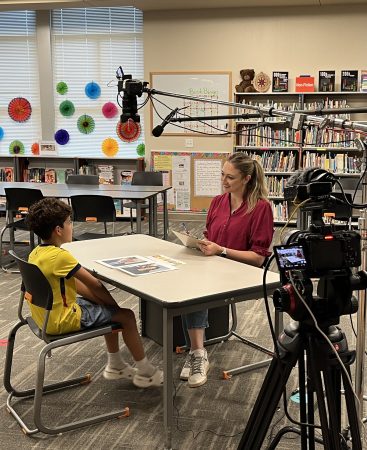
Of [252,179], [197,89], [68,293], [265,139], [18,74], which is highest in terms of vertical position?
[18,74]

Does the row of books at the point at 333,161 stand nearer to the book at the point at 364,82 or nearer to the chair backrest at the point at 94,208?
the book at the point at 364,82

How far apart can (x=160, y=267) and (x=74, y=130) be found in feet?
19.6

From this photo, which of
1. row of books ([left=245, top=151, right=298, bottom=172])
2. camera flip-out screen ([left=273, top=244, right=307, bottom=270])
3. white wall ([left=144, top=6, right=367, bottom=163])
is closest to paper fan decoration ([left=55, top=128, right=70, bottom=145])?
white wall ([left=144, top=6, right=367, bottom=163])

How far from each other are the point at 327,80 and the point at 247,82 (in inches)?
39.5

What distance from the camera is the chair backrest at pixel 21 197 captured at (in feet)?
17.3

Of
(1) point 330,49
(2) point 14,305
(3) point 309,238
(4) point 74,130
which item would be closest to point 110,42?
(4) point 74,130

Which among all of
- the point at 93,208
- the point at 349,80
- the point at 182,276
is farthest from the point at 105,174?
the point at 182,276

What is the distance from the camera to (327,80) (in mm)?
7090

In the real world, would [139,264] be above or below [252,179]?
below

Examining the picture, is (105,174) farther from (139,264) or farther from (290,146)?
(139,264)

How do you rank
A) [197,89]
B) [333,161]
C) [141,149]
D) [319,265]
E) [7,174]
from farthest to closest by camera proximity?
[7,174] → [141,149] → [197,89] → [333,161] → [319,265]

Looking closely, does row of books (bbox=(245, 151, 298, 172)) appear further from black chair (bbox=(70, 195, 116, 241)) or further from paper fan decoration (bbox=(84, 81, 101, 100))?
black chair (bbox=(70, 195, 116, 241))

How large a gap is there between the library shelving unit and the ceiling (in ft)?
3.59

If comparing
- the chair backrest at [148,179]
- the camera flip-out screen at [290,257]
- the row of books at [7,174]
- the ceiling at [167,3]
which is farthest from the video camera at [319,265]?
the row of books at [7,174]
